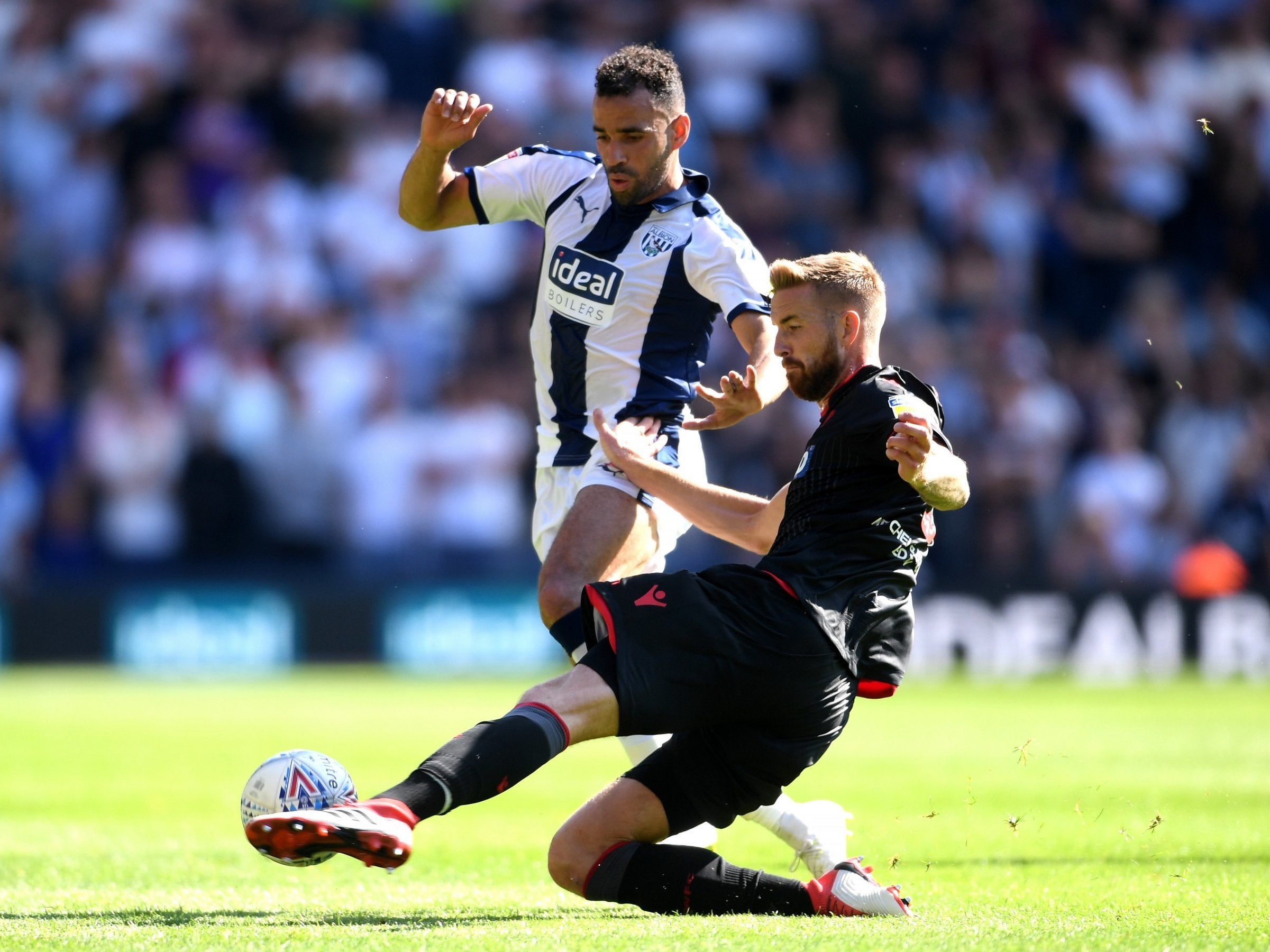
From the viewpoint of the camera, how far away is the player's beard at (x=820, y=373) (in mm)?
5109

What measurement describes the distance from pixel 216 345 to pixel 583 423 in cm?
1075

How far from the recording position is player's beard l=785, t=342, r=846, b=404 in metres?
5.11

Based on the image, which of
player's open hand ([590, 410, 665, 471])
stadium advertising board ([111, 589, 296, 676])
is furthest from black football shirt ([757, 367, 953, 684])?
stadium advertising board ([111, 589, 296, 676])

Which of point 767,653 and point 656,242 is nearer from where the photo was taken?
point 767,653

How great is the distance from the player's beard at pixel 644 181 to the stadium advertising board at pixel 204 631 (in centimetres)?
1049

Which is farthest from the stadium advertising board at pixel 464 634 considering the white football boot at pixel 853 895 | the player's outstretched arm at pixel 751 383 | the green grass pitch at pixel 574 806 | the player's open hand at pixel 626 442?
the white football boot at pixel 853 895

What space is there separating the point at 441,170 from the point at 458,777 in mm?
2639

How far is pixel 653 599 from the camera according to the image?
4855 millimetres

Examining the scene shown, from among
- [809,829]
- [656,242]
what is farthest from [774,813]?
[656,242]

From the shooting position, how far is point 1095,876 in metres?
5.98

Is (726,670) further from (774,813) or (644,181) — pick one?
(644,181)

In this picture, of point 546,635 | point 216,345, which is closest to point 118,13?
point 216,345

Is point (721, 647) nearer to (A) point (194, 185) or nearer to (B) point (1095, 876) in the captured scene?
(B) point (1095, 876)

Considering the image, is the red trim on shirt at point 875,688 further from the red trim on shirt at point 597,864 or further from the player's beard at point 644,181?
the player's beard at point 644,181
